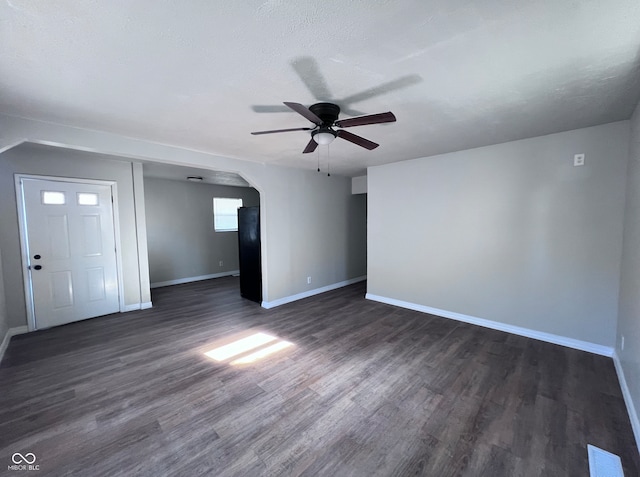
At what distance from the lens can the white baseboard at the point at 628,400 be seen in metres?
1.77

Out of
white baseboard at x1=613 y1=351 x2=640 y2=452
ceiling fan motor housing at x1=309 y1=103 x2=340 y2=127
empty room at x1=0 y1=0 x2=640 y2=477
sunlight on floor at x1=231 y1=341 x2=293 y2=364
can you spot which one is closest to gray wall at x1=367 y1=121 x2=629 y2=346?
empty room at x1=0 y1=0 x2=640 y2=477

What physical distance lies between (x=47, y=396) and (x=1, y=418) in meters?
0.27

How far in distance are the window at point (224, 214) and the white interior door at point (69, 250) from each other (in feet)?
9.51

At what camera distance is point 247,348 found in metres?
3.10

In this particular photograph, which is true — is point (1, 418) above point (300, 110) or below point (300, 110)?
below

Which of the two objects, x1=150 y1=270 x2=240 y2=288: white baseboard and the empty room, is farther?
x1=150 y1=270 x2=240 y2=288: white baseboard

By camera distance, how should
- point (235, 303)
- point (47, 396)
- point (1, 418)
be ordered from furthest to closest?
point (235, 303) → point (47, 396) → point (1, 418)

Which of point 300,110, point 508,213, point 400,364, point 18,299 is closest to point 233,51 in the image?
point 300,110

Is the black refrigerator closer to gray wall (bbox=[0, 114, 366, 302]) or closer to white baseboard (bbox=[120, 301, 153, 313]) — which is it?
gray wall (bbox=[0, 114, 366, 302])

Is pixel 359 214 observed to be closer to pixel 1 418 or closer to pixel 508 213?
pixel 508 213

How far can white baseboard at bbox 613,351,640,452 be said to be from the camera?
5.82ft

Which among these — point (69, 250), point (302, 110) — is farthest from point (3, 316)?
point (302, 110)

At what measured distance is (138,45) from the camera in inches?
57.4

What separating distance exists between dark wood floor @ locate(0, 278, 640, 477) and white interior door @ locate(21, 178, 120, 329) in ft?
1.67
